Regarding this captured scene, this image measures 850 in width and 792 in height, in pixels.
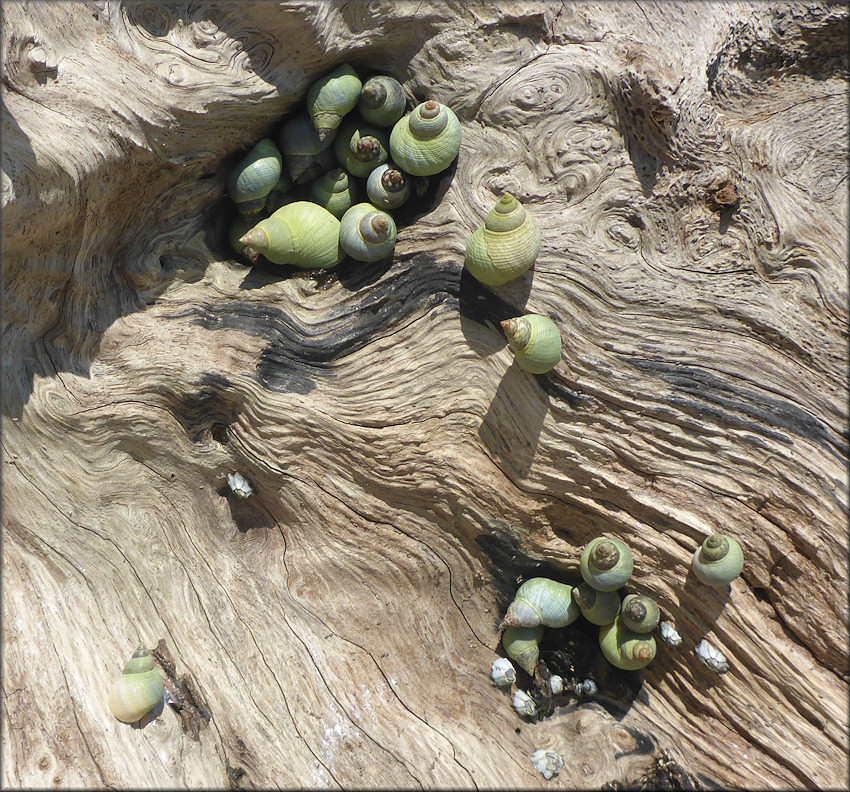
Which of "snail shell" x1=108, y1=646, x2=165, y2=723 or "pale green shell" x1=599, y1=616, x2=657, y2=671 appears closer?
"snail shell" x1=108, y1=646, x2=165, y2=723

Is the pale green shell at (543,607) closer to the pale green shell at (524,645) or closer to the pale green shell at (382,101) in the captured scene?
the pale green shell at (524,645)

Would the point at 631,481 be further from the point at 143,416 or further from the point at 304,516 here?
the point at 143,416

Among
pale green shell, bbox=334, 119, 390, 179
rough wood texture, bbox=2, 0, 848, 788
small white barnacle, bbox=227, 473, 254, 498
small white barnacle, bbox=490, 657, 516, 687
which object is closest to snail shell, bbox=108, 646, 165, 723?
rough wood texture, bbox=2, 0, 848, 788

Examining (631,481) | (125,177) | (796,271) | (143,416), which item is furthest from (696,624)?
(125,177)

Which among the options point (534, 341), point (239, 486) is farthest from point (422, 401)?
point (239, 486)

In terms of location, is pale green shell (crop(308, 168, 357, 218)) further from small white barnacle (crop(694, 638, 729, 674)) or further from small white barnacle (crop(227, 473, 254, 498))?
small white barnacle (crop(694, 638, 729, 674))

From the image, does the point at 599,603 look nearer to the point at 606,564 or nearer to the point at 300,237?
the point at 606,564

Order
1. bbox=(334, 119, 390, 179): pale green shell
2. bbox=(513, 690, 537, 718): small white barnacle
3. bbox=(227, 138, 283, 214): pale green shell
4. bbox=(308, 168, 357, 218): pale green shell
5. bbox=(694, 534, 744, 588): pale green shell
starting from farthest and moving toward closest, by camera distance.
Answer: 1. bbox=(308, 168, 357, 218): pale green shell
2. bbox=(334, 119, 390, 179): pale green shell
3. bbox=(227, 138, 283, 214): pale green shell
4. bbox=(513, 690, 537, 718): small white barnacle
5. bbox=(694, 534, 744, 588): pale green shell
